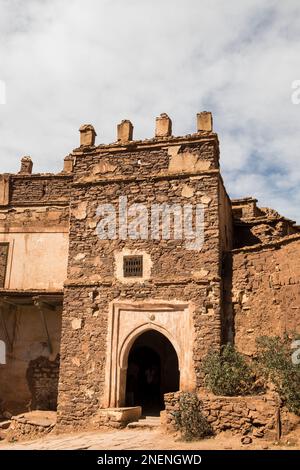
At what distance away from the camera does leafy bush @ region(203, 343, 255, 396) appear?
10.4m

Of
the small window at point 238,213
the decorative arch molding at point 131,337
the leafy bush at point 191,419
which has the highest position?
the small window at point 238,213

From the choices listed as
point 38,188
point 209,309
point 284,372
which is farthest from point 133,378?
point 284,372

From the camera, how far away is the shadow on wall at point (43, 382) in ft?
49.4

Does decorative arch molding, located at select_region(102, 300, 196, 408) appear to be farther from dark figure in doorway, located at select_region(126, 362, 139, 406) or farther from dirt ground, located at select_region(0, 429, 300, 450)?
dark figure in doorway, located at select_region(126, 362, 139, 406)

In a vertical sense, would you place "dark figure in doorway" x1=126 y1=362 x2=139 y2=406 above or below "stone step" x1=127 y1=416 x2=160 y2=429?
above

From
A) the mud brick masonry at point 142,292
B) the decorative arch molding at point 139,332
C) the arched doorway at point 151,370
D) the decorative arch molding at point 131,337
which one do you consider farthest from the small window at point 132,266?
the arched doorway at point 151,370

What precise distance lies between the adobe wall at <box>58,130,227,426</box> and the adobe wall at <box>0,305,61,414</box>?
110 inches

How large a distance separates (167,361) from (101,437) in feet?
17.6

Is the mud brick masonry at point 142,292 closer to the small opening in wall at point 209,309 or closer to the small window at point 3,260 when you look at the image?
the small opening in wall at point 209,309

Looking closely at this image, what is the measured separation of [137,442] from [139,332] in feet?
11.1

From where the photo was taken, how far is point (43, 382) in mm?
15234

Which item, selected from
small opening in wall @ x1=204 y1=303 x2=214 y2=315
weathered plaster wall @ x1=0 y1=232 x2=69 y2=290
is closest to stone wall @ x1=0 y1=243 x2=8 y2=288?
weathered plaster wall @ x1=0 y1=232 x2=69 y2=290

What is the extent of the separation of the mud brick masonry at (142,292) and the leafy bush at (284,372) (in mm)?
1384

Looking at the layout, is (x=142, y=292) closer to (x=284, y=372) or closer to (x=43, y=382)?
(x=284, y=372)
